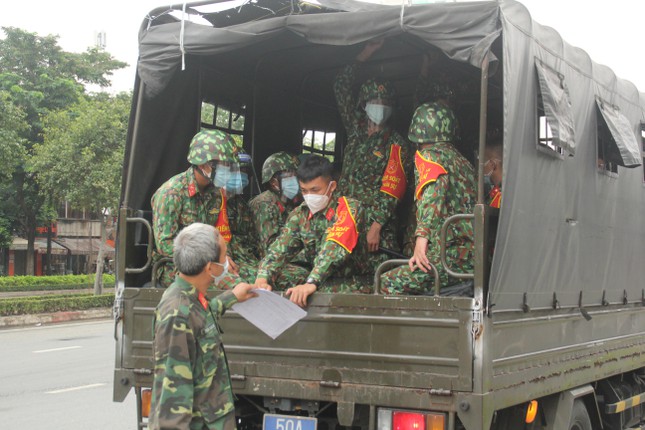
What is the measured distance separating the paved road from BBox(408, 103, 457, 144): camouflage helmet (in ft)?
15.5

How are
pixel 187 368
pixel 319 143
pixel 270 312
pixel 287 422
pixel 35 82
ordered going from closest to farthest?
pixel 187 368 < pixel 270 312 < pixel 287 422 < pixel 319 143 < pixel 35 82

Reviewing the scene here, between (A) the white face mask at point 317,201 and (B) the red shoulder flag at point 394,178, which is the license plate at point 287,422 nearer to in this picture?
(A) the white face mask at point 317,201

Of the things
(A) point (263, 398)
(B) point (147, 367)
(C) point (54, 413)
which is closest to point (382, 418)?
(A) point (263, 398)

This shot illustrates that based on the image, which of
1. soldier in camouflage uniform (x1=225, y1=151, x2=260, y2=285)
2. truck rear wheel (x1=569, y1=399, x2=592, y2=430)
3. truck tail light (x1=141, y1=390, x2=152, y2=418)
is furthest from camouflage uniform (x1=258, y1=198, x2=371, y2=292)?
truck rear wheel (x1=569, y1=399, x2=592, y2=430)

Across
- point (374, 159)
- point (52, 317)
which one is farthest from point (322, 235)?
point (52, 317)

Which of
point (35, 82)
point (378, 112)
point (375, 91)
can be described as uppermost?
point (35, 82)

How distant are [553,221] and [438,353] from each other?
1292 millimetres

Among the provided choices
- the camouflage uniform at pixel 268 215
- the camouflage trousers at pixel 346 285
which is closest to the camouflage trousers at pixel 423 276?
the camouflage trousers at pixel 346 285

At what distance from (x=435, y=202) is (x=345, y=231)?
552 mm

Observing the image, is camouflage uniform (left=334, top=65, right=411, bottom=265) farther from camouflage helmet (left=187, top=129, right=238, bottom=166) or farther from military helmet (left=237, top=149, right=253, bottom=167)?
camouflage helmet (left=187, top=129, right=238, bottom=166)

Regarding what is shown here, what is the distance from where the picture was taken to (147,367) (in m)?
4.68

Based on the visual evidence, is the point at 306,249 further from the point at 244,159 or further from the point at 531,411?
the point at 531,411

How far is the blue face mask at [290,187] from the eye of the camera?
18.9 ft

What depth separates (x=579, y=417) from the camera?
5.19 metres
